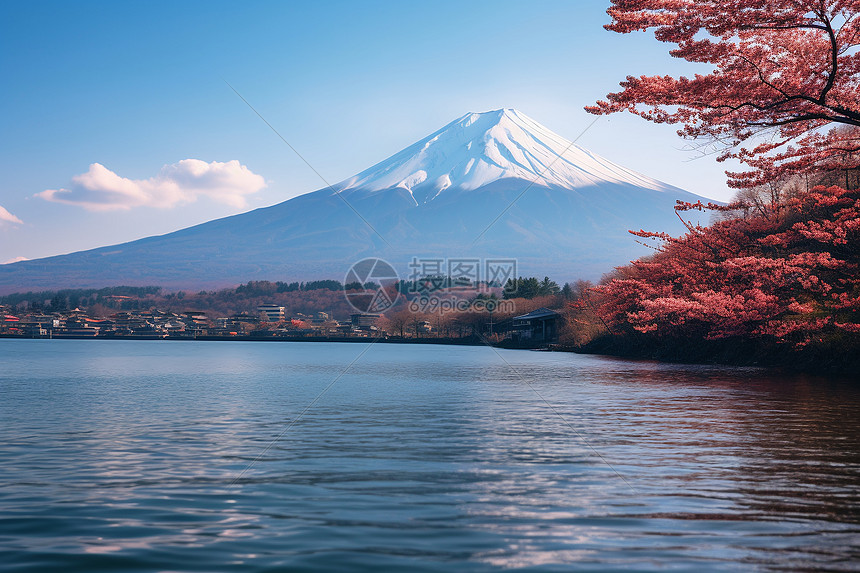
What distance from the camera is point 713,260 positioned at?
3600cm

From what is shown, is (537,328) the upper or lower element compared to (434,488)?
upper

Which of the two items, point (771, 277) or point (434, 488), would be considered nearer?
point (434, 488)

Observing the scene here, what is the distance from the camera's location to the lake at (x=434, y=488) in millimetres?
5684

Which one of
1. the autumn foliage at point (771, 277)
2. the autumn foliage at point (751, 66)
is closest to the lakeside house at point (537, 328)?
the autumn foliage at point (771, 277)

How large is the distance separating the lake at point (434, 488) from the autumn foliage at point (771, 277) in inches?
436

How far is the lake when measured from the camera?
18.6 feet

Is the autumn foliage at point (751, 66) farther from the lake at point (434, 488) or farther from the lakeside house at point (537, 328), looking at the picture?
the lakeside house at point (537, 328)

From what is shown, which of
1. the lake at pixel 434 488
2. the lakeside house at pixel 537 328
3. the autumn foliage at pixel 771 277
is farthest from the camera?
the lakeside house at pixel 537 328

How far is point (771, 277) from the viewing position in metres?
29.5

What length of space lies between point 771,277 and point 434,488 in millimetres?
25370

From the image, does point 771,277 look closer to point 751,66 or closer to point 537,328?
point 751,66

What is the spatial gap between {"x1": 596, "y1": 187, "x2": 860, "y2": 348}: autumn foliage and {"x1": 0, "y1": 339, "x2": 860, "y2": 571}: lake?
36.4 feet

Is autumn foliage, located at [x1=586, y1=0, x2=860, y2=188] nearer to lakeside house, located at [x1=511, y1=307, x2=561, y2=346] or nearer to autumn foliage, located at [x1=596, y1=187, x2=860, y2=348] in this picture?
autumn foliage, located at [x1=596, y1=187, x2=860, y2=348]

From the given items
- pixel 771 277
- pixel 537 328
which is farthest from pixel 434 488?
pixel 537 328
